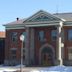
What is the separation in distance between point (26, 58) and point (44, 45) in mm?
3892

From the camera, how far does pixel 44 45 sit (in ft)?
190

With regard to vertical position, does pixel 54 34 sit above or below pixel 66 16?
below

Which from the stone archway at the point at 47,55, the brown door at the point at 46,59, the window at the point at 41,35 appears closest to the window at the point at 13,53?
the stone archway at the point at 47,55

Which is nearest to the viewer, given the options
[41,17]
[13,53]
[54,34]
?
[41,17]

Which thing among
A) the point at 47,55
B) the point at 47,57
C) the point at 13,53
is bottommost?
the point at 47,57

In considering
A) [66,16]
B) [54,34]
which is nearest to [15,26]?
[54,34]

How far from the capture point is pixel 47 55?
2279 inches

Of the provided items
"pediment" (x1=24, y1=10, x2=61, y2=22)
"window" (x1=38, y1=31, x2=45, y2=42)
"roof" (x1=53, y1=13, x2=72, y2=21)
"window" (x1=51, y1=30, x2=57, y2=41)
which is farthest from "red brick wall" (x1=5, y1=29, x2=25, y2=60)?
"roof" (x1=53, y1=13, x2=72, y2=21)

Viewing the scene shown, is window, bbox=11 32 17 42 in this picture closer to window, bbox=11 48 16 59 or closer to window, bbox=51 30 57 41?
window, bbox=11 48 16 59

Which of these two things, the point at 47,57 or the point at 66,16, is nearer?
the point at 47,57

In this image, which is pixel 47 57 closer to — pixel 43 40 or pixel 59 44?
pixel 43 40

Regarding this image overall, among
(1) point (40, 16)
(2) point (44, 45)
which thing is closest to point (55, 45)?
(2) point (44, 45)

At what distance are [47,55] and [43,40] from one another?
271cm

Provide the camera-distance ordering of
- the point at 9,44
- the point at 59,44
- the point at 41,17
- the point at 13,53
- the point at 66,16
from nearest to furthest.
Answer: the point at 59,44 < the point at 41,17 < the point at 66,16 < the point at 13,53 < the point at 9,44
